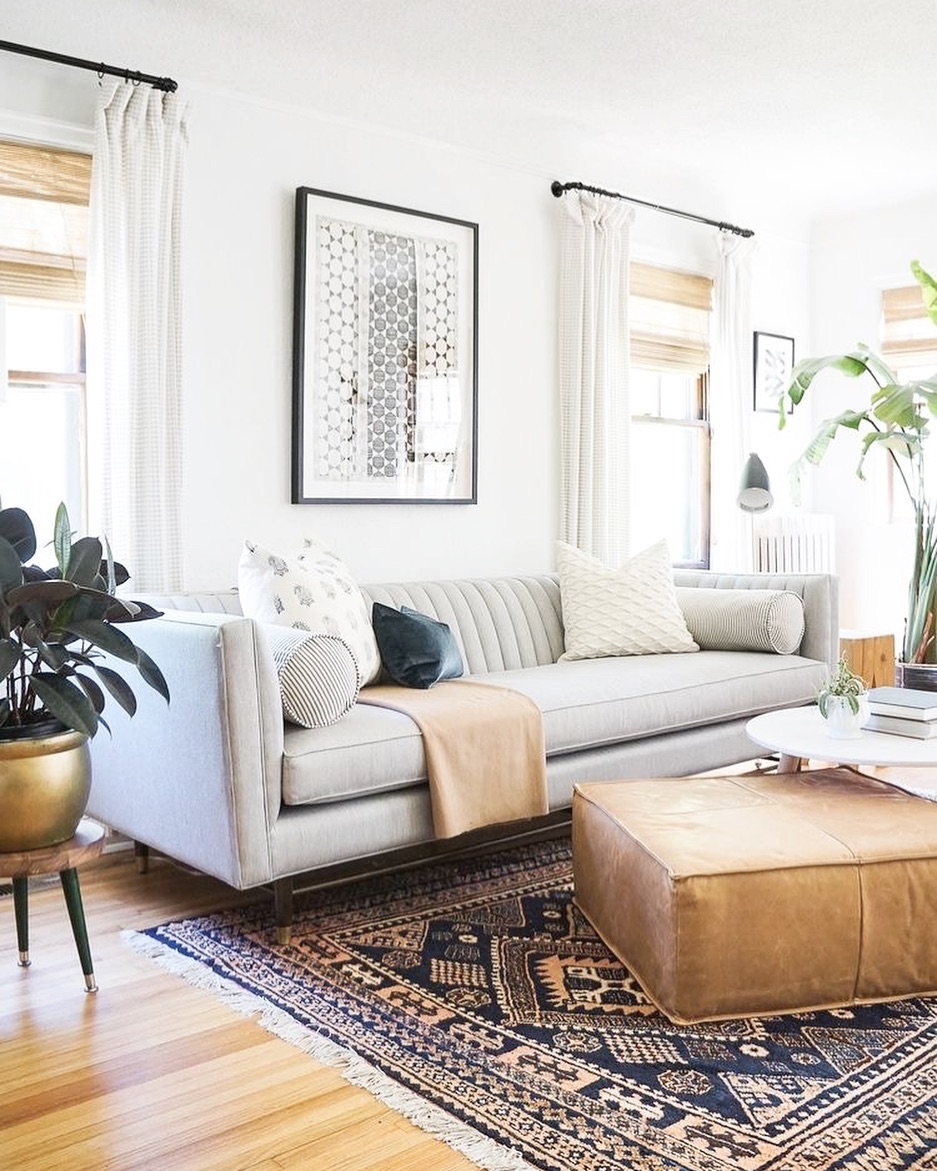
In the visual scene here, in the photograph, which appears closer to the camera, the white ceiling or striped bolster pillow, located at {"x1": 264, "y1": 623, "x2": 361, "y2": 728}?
striped bolster pillow, located at {"x1": 264, "y1": 623, "x2": 361, "y2": 728}

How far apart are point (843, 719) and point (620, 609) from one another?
1.29 meters

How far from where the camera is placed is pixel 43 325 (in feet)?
11.8

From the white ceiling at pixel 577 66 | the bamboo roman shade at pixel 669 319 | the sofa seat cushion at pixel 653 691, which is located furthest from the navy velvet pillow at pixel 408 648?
the bamboo roman shade at pixel 669 319

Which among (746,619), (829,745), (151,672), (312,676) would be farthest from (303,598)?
(746,619)

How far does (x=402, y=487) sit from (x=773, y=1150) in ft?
9.59

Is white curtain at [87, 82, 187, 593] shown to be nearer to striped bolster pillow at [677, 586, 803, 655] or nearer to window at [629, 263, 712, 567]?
striped bolster pillow at [677, 586, 803, 655]

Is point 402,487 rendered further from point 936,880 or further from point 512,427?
point 936,880

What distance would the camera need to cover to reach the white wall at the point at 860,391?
600 centimetres

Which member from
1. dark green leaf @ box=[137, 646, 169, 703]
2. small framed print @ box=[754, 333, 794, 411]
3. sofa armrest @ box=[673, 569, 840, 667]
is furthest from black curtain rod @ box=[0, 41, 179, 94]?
small framed print @ box=[754, 333, 794, 411]

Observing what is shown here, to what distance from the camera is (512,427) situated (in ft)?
15.6

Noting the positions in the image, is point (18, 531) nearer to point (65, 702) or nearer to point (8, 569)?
point (8, 569)

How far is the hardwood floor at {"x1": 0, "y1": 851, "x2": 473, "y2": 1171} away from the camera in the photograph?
1.79 metres

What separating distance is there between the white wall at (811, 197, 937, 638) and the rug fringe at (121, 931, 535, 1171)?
14.8 ft

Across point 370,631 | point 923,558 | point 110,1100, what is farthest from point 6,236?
point 923,558
